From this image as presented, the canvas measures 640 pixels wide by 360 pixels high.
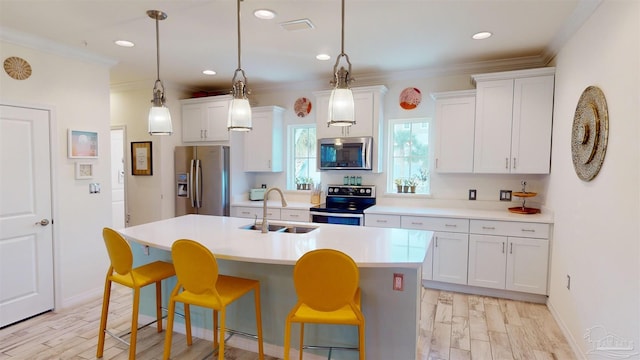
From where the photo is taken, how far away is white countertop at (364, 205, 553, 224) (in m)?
3.39

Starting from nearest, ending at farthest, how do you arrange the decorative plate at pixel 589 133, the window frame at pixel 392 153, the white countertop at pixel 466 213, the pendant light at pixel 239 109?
the decorative plate at pixel 589 133
the pendant light at pixel 239 109
the white countertop at pixel 466 213
the window frame at pixel 392 153

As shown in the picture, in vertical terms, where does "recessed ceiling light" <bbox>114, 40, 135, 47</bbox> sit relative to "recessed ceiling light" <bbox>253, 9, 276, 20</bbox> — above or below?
below

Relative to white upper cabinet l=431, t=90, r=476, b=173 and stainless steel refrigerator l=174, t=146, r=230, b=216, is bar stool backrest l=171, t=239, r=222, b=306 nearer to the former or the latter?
stainless steel refrigerator l=174, t=146, r=230, b=216

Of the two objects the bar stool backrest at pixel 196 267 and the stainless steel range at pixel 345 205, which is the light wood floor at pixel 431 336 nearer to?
the bar stool backrest at pixel 196 267

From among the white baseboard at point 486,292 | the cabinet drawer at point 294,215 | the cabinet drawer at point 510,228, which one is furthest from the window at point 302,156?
the cabinet drawer at point 510,228

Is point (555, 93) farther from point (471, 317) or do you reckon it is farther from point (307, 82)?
point (307, 82)

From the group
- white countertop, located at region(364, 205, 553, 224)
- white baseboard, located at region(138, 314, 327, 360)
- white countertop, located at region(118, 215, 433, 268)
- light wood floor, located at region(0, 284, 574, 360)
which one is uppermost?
white countertop, located at region(364, 205, 553, 224)

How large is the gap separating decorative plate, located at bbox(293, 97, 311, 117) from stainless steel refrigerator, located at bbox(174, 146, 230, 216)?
1.14m

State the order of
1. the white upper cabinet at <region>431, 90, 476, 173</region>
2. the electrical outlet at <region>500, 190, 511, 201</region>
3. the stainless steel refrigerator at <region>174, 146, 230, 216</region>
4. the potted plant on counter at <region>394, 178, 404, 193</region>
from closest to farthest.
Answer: the white upper cabinet at <region>431, 90, 476, 173</region> < the electrical outlet at <region>500, 190, 511, 201</region> < the potted plant on counter at <region>394, 178, 404, 193</region> < the stainless steel refrigerator at <region>174, 146, 230, 216</region>

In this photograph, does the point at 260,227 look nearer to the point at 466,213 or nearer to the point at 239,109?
the point at 239,109

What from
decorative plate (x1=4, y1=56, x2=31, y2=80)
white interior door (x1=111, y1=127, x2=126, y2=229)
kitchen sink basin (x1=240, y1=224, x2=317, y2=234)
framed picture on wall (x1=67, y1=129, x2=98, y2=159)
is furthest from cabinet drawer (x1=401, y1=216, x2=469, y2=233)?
white interior door (x1=111, y1=127, x2=126, y2=229)

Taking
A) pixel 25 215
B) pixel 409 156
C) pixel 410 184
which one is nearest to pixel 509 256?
pixel 410 184

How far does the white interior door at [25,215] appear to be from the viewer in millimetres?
2951

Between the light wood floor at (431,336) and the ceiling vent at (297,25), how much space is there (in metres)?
2.59
